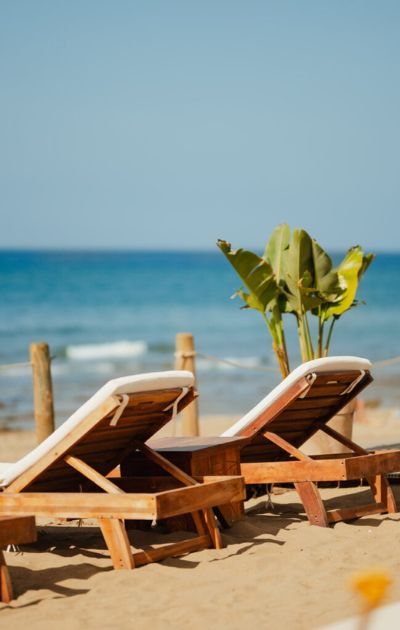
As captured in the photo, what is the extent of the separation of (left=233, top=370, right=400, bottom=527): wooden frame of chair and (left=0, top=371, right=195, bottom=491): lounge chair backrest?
62 centimetres

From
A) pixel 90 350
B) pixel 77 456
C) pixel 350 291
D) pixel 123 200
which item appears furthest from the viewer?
pixel 123 200

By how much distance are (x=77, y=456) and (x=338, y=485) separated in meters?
2.30

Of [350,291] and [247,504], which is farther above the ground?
[350,291]

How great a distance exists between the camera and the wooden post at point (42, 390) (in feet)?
24.8

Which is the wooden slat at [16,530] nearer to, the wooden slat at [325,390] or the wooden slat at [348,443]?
the wooden slat at [325,390]

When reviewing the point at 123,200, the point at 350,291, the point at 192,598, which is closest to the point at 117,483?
the point at 192,598

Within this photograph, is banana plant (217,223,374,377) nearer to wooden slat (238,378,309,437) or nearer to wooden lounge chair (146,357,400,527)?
wooden lounge chair (146,357,400,527)

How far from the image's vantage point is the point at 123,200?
7681 cm

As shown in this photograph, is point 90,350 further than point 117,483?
Yes

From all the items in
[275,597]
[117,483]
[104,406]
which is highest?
[104,406]

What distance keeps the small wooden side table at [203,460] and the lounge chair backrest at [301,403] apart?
125 millimetres

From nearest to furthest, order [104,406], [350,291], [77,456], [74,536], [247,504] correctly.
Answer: [104,406]
[77,456]
[74,536]
[247,504]
[350,291]

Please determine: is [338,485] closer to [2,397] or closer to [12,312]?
[2,397]

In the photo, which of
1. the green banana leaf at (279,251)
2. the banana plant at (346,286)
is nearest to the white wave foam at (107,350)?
the green banana leaf at (279,251)
